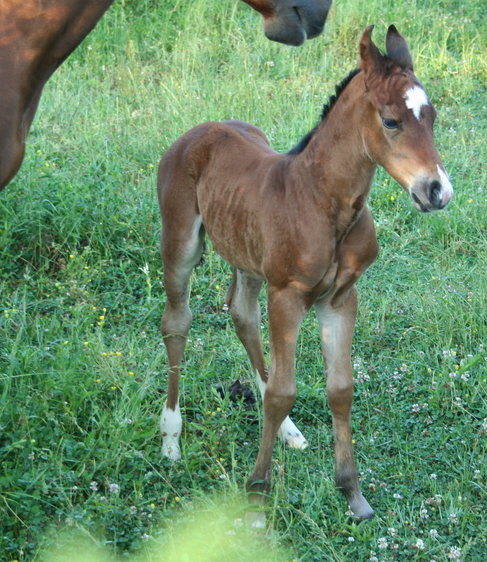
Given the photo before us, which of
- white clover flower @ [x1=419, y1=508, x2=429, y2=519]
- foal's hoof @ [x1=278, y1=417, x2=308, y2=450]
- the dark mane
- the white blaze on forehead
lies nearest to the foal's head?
the white blaze on forehead

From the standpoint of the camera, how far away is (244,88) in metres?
7.65

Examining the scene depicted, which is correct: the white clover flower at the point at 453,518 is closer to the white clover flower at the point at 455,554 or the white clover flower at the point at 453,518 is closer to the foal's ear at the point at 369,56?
the white clover flower at the point at 455,554

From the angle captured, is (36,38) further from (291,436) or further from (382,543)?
(382,543)

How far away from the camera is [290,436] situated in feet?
14.9

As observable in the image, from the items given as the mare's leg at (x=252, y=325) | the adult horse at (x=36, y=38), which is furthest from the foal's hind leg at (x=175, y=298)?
→ the adult horse at (x=36, y=38)

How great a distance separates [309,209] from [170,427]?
137 centimetres

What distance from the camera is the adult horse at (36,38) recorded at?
3.56 metres

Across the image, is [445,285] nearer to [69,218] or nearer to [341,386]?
[341,386]

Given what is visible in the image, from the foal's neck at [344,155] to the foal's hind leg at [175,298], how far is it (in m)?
0.85

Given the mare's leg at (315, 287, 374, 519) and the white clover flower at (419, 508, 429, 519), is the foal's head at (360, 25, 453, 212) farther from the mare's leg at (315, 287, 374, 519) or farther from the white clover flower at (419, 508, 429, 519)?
the white clover flower at (419, 508, 429, 519)

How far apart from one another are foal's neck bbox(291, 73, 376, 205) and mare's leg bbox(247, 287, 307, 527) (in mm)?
450

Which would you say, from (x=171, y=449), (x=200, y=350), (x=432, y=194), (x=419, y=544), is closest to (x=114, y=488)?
(x=171, y=449)

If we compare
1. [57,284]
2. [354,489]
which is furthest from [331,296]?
[57,284]

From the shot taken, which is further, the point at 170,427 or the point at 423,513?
the point at 170,427
